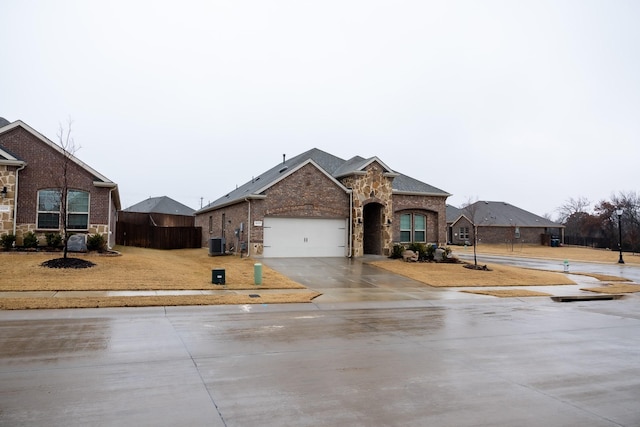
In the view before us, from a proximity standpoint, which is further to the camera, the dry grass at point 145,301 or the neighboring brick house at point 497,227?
the neighboring brick house at point 497,227

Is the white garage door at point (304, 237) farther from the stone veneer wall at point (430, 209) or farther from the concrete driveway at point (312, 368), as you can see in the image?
the concrete driveway at point (312, 368)

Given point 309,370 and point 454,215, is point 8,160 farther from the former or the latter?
point 454,215

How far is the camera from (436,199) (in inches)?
1262

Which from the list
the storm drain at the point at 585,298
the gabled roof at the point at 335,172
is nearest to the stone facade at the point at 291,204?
the gabled roof at the point at 335,172

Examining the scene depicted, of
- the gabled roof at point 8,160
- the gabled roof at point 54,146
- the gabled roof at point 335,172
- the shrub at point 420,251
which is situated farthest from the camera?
the gabled roof at point 335,172

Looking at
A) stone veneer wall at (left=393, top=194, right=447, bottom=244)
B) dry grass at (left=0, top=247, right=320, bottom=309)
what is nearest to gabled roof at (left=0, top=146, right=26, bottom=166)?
dry grass at (left=0, top=247, right=320, bottom=309)

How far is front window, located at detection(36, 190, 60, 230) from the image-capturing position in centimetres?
2220

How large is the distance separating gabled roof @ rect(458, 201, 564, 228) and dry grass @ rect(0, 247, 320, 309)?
44.2 m

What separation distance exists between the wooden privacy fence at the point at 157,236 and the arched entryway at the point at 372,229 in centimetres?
1443

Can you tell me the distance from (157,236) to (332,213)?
15744mm

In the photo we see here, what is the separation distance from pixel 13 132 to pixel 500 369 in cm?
2370

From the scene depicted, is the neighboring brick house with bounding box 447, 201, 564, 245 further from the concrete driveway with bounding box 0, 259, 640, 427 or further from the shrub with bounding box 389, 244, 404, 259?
the concrete driveway with bounding box 0, 259, 640, 427

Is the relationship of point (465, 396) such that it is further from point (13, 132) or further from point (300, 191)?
point (13, 132)

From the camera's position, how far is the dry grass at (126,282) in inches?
506
